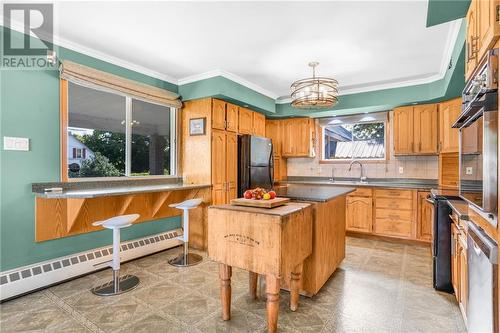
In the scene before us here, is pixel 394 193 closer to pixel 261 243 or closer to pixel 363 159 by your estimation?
pixel 363 159

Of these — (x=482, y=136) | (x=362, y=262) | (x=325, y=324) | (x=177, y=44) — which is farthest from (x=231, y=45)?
(x=362, y=262)

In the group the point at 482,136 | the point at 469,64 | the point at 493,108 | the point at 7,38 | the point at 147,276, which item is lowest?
the point at 147,276

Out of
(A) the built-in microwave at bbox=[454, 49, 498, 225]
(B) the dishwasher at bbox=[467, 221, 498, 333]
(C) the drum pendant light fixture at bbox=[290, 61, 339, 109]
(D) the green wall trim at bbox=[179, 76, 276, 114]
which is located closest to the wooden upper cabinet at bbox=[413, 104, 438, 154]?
(C) the drum pendant light fixture at bbox=[290, 61, 339, 109]

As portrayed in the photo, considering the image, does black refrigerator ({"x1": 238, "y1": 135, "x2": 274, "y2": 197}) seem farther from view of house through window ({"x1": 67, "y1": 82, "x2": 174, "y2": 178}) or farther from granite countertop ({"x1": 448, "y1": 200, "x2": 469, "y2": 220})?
granite countertop ({"x1": 448, "y1": 200, "x2": 469, "y2": 220})

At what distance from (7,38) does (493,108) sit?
384cm

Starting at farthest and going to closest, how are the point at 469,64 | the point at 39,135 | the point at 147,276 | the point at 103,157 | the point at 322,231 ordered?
the point at 103,157 → the point at 147,276 → the point at 39,135 → the point at 322,231 → the point at 469,64

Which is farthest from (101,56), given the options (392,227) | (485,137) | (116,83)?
(392,227)

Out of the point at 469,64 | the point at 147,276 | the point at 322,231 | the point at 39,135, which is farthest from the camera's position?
the point at 147,276

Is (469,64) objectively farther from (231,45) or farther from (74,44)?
(74,44)

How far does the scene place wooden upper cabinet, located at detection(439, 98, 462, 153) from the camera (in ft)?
12.8

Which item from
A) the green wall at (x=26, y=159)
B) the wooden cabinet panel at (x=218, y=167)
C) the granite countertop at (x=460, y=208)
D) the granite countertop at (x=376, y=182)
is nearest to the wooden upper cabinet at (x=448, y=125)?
the granite countertop at (x=376, y=182)

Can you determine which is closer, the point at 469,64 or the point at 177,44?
the point at 469,64

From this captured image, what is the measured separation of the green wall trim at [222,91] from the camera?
12.7ft

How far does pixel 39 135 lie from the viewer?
2744mm
